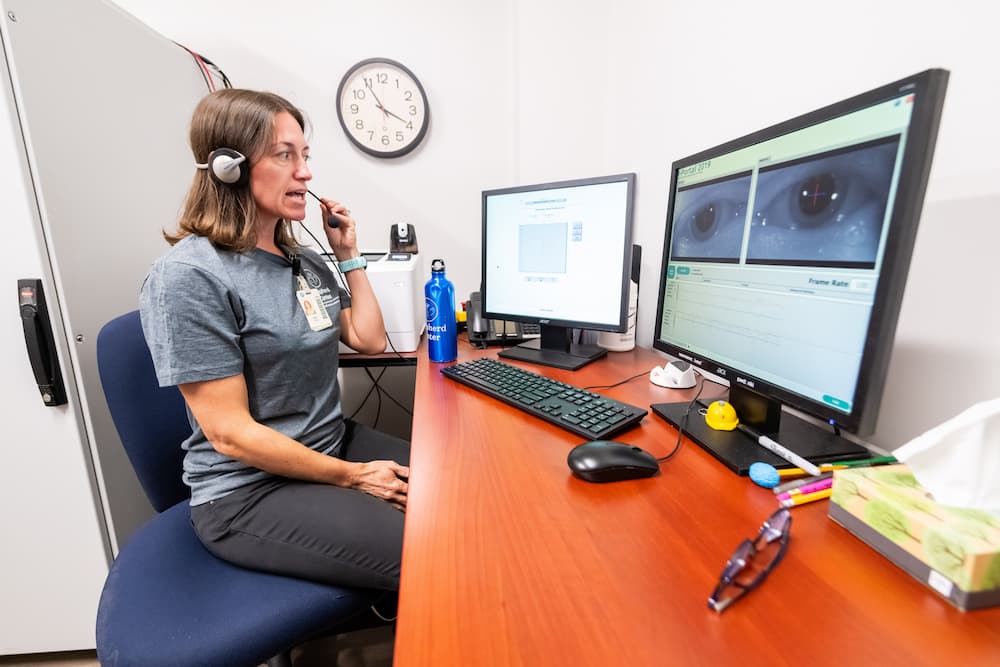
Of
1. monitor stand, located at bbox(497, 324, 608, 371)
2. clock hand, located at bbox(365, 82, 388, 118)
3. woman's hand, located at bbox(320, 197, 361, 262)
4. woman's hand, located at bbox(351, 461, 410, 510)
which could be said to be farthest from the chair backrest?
clock hand, located at bbox(365, 82, 388, 118)

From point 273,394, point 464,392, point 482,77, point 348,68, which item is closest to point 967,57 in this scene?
point 464,392

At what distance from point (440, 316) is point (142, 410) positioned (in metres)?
0.71

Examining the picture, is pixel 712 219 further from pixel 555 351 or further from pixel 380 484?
pixel 380 484

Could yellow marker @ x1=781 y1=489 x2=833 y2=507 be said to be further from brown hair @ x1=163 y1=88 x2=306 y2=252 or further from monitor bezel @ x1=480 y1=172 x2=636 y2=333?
brown hair @ x1=163 y1=88 x2=306 y2=252

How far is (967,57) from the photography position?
2.02 ft

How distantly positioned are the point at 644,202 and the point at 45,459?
74.8 inches

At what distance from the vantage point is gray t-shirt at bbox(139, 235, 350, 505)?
0.82 metres

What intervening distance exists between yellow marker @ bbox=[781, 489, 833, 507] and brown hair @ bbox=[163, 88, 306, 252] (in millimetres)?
1101

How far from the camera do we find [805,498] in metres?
0.59

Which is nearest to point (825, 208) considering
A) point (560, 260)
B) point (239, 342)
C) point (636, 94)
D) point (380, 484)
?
point (560, 260)

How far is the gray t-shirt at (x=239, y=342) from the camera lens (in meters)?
0.82

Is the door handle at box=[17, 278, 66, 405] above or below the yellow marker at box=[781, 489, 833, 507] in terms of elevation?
above

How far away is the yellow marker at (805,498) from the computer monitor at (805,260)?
8cm

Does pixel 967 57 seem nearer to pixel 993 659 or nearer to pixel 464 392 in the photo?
pixel 993 659
